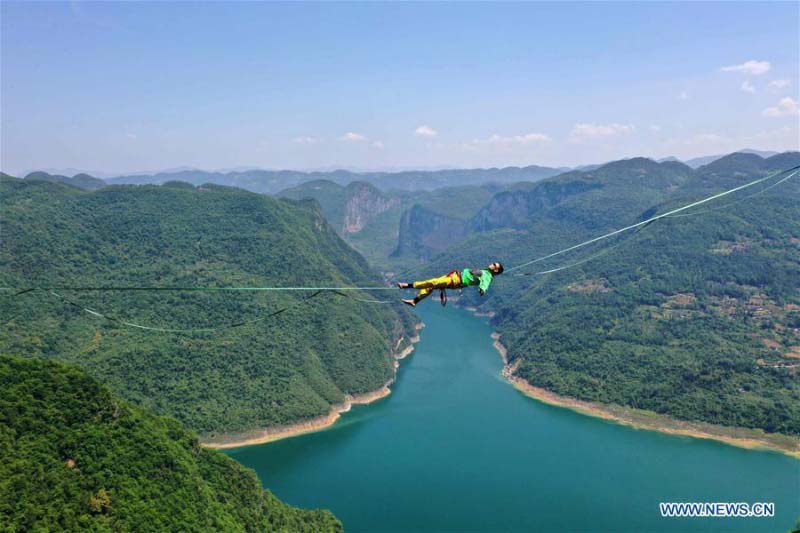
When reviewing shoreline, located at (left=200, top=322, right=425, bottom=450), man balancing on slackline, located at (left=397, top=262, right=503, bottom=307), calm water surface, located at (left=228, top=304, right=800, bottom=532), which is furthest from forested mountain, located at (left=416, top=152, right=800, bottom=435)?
man balancing on slackline, located at (left=397, top=262, right=503, bottom=307)

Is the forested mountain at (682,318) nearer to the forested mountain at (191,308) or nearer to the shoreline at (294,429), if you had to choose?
the shoreline at (294,429)

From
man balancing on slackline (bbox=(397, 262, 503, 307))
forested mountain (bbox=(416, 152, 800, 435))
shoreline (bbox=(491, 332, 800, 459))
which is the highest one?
man balancing on slackline (bbox=(397, 262, 503, 307))

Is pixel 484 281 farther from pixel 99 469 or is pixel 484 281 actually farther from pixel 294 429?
pixel 294 429

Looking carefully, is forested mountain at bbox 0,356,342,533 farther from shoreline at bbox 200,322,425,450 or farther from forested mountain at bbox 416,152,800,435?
forested mountain at bbox 416,152,800,435

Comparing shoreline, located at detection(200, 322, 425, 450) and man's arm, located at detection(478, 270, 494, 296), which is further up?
man's arm, located at detection(478, 270, 494, 296)

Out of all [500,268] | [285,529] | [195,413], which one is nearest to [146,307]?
[195,413]

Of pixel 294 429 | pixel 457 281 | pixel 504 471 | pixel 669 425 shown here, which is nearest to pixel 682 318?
pixel 669 425
